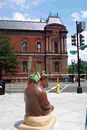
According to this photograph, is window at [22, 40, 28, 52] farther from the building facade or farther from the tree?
the tree

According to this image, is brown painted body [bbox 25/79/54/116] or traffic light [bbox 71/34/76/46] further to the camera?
traffic light [bbox 71/34/76/46]

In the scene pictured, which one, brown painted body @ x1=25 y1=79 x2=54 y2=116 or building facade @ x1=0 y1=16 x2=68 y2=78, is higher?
building facade @ x1=0 y1=16 x2=68 y2=78

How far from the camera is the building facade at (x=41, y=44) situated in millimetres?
75562

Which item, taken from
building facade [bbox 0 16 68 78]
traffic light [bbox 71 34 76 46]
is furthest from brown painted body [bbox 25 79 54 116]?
building facade [bbox 0 16 68 78]

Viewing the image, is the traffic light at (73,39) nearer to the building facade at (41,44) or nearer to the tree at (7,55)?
the tree at (7,55)

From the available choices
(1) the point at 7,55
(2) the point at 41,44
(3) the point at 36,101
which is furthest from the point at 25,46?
(3) the point at 36,101

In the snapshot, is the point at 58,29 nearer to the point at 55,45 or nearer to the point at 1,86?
the point at 55,45

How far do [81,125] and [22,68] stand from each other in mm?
63732

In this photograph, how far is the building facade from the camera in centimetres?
7556

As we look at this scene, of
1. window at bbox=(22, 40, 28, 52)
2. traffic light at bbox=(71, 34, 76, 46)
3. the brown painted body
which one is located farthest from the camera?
window at bbox=(22, 40, 28, 52)

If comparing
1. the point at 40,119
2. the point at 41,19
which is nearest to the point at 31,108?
the point at 40,119

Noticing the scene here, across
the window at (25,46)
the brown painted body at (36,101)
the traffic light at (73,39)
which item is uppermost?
the window at (25,46)

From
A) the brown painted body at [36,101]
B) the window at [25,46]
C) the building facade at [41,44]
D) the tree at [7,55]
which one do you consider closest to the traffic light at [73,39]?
the brown painted body at [36,101]

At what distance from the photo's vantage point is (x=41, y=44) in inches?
3029
